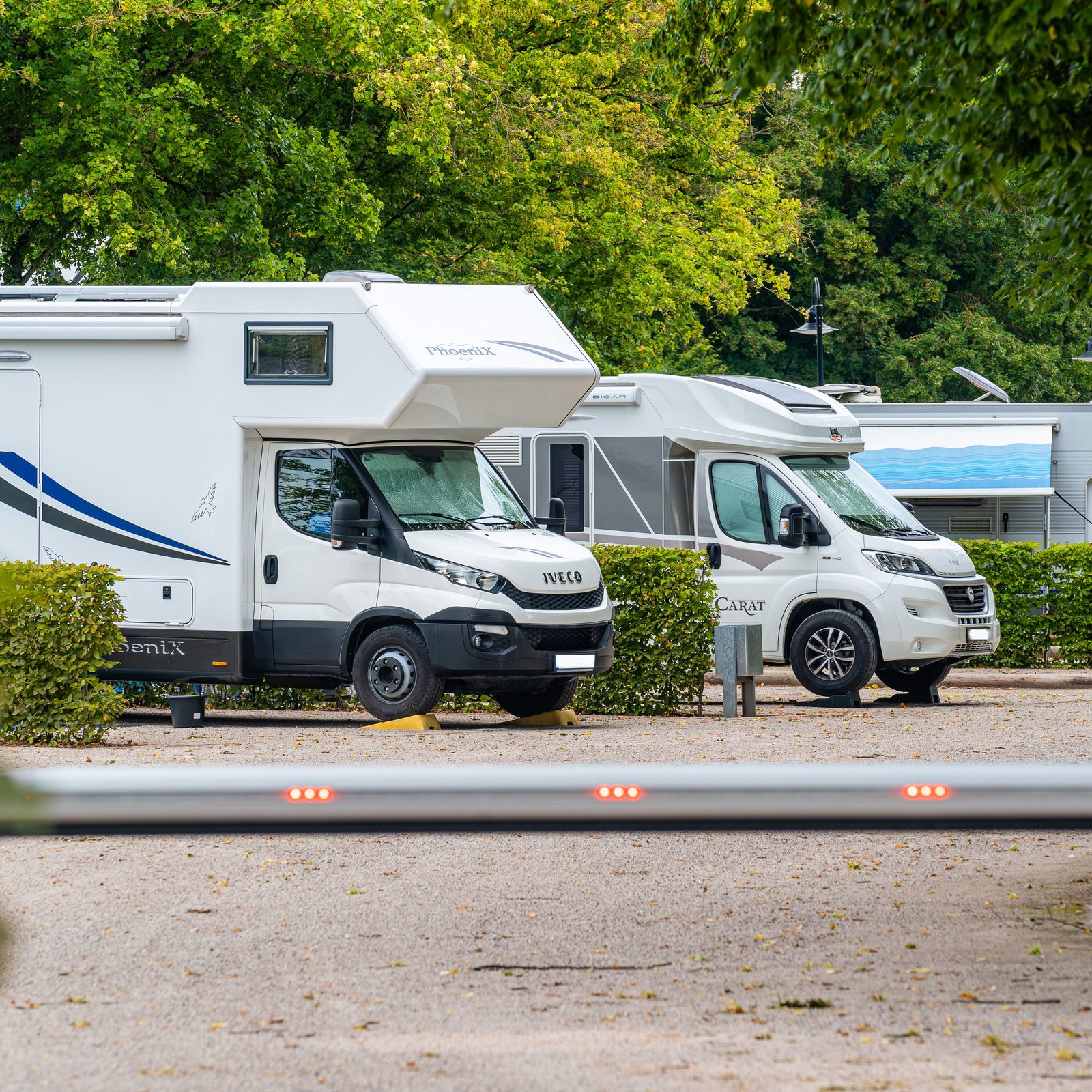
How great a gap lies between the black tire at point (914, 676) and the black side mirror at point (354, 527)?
511 cm

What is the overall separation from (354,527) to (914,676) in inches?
231

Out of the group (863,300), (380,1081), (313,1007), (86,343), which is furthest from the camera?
(863,300)

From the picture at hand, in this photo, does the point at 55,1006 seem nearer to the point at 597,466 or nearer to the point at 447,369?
the point at 447,369

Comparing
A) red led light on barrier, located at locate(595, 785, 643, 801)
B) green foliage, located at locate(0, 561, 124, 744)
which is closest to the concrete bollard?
green foliage, located at locate(0, 561, 124, 744)

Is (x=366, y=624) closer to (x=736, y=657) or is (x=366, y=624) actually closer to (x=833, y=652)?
(x=736, y=657)

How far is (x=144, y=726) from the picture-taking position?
12969 millimetres

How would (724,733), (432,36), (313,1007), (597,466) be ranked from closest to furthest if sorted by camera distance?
1. (313,1007)
2. (724,733)
3. (597,466)
4. (432,36)

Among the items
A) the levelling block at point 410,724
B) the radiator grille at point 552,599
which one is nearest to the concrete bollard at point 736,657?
the radiator grille at point 552,599

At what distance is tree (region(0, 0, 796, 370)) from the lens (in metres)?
17.5

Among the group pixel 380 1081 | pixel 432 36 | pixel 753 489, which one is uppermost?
pixel 432 36

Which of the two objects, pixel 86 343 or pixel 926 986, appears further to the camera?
pixel 86 343

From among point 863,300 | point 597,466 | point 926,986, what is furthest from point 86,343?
point 863,300

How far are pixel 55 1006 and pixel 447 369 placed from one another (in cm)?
785

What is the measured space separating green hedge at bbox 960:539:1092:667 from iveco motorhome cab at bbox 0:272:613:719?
23.9 feet
